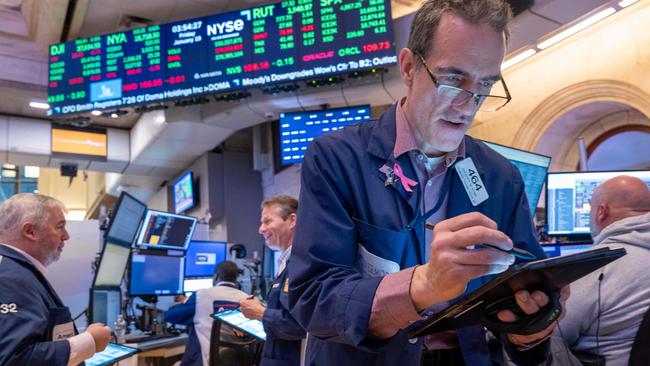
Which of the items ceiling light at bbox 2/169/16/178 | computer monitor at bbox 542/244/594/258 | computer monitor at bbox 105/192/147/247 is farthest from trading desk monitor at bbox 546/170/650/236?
ceiling light at bbox 2/169/16/178

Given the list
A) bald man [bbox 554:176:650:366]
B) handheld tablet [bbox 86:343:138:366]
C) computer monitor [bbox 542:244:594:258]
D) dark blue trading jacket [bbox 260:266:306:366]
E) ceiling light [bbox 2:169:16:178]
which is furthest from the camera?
ceiling light [bbox 2:169:16:178]

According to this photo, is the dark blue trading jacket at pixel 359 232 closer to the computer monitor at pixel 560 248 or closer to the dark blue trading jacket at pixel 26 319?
the dark blue trading jacket at pixel 26 319

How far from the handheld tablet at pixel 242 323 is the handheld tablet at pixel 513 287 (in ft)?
7.87

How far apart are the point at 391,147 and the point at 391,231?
0.17m

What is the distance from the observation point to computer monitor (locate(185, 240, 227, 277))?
5.43 metres

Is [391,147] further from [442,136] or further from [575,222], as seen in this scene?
[575,222]

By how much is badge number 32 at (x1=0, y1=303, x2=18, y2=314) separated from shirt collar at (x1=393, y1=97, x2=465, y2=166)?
1768 mm

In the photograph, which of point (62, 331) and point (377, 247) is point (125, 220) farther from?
point (377, 247)

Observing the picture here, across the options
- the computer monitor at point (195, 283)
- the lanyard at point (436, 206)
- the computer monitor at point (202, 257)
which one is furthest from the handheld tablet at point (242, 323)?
the lanyard at point (436, 206)

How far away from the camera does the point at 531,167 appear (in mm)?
2869

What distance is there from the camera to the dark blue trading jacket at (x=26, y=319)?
6.66 ft

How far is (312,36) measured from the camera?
18.5 ft

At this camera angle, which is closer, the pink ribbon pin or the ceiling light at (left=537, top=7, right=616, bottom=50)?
the pink ribbon pin

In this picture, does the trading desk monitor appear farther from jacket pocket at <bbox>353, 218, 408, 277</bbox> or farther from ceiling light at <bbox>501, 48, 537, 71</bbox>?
ceiling light at <bbox>501, 48, 537, 71</bbox>
